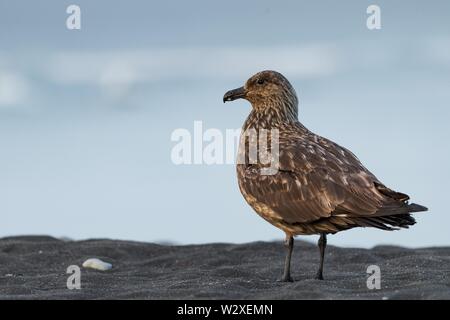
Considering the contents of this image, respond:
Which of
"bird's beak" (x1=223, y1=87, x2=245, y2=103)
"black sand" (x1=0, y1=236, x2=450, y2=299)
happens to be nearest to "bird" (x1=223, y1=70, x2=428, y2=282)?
"black sand" (x1=0, y1=236, x2=450, y2=299)

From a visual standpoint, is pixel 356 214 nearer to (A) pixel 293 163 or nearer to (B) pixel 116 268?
(A) pixel 293 163

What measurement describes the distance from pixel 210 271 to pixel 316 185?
2.16m

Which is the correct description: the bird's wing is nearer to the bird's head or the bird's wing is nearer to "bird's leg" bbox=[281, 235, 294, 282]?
"bird's leg" bbox=[281, 235, 294, 282]

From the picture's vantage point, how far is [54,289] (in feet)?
35.0

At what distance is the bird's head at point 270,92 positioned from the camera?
494 inches

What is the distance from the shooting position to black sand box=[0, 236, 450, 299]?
9461 mm

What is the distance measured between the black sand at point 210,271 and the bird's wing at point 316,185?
0.82 m

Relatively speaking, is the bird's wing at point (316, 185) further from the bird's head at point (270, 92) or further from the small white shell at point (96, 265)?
the small white shell at point (96, 265)

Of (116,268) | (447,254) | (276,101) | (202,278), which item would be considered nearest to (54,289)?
(202,278)

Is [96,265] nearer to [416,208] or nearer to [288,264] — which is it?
[288,264]

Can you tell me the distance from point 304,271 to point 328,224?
6.46ft

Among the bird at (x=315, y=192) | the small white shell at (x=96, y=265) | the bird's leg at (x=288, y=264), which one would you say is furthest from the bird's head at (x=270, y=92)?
the small white shell at (x=96, y=265)
